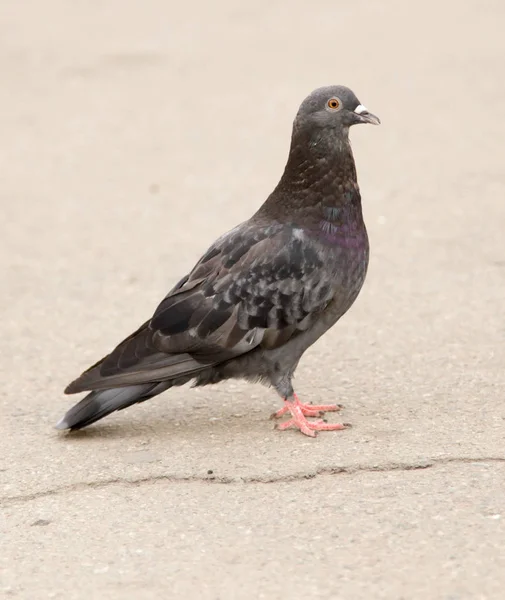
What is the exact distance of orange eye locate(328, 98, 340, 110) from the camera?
188 inches

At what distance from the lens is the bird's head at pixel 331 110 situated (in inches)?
188

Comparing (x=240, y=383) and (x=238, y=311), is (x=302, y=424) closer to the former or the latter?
(x=238, y=311)

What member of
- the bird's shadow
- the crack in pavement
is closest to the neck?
the bird's shadow

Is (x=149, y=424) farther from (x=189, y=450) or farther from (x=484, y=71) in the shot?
(x=484, y=71)

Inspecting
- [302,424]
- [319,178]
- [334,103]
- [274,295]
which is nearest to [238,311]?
[274,295]

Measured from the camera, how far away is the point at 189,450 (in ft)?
15.2

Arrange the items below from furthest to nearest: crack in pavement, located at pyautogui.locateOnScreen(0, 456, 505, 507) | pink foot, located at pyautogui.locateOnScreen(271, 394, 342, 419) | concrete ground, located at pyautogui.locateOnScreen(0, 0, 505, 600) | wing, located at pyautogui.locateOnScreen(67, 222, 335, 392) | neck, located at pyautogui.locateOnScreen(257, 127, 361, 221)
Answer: pink foot, located at pyautogui.locateOnScreen(271, 394, 342, 419) → neck, located at pyautogui.locateOnScreen(257, 127, 361, 221) → wing, located at pyautogui.locateOnScreen(67, 222, 335, 392) → crack in pavement, located at pyautogui.locateOnScreen(0, 456, 505, 507) → concrete ground, located at pyautogui.locateOnScreen(0, 0, 505, 600)

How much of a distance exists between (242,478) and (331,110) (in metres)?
1.52

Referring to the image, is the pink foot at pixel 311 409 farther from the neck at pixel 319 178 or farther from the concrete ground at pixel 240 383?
the neck at pixel 319 178

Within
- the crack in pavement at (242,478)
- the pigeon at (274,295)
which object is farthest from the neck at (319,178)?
the crack in pavement at (242,478)

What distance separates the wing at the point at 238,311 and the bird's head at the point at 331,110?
0.44 meters

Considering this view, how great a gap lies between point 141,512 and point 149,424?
0.87m

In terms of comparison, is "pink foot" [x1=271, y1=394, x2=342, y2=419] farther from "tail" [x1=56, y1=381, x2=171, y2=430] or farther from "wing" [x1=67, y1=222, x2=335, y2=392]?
"tail" [x1=56, y1=381, x2=171, y2=430]

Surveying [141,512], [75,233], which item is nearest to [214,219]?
[75,233]
